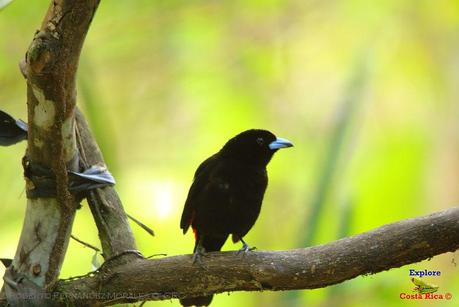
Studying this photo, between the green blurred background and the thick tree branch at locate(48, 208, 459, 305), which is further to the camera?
the green blurred background

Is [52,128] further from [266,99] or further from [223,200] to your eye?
[266,99]

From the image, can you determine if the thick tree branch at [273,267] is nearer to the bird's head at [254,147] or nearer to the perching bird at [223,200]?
the perching bird at [223,200]

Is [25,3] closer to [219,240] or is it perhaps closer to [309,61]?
[219,240]

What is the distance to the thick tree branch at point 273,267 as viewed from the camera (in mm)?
2412

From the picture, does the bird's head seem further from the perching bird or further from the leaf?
the leaf

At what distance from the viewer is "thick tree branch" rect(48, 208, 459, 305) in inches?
95.0

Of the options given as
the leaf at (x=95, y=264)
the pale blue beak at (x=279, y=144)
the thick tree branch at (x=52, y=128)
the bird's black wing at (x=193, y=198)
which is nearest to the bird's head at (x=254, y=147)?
the pale blue beak at (x=279, y=144)

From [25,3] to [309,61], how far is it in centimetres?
283

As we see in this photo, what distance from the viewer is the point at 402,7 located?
6094 millimetres

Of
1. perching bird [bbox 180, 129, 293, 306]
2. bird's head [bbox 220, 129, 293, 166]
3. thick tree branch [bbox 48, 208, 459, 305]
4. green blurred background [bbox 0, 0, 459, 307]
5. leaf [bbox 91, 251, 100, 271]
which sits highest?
green blurred background [bbox 0, 0, 459, 307]

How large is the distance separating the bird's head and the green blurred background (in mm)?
1178

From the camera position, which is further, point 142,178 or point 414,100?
point 414,100

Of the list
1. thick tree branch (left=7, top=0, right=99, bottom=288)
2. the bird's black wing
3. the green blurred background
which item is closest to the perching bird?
the bird's black wing

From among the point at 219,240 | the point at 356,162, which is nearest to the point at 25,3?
the point at 219,240
